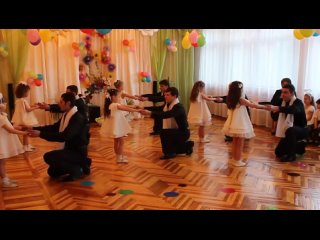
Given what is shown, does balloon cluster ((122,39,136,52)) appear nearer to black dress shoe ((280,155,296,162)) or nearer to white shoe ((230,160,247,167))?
white shoe ((230,160,247,167))

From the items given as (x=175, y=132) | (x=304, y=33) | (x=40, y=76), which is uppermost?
(x=304, y=33)

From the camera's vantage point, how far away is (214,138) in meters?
6.68

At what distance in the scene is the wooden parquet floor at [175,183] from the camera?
356 cm

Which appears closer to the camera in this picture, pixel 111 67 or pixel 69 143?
pixel 69 143

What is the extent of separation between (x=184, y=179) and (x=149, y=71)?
6.15 metres

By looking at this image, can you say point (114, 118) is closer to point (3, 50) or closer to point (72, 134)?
point (72, 134)

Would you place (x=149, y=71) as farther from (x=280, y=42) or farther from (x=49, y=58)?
(x=280, y=42)

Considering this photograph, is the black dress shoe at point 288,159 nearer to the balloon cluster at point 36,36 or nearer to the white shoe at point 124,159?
the white shoe at point 124,159

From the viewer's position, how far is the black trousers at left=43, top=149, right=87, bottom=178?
4207 millimetres

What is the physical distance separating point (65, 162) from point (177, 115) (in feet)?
6.11

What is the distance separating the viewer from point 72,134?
412 centimetres

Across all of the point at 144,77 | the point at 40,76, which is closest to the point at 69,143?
the point at 40,76

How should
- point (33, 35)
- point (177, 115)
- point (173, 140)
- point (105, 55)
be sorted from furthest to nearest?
point (105, 55), point (33, 35), point (173, 140), point (177, 115)
